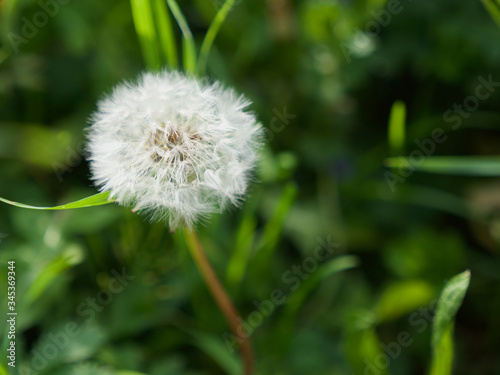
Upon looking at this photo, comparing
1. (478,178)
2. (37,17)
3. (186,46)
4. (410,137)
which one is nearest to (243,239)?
(186,46)

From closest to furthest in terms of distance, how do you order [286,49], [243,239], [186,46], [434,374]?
1. [434,374]
2. [186,46]
3. [243,239]
4. [286,49]

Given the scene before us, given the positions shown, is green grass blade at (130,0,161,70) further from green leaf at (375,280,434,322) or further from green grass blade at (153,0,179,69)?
green leaf at (375,280,434,322)

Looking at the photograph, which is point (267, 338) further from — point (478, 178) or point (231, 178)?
point (478, 178)

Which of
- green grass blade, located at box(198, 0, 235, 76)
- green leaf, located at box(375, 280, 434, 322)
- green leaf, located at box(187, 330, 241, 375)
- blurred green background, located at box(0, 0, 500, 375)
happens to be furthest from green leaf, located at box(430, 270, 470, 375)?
green grass blade, located at box(198, 0, 235, 76)

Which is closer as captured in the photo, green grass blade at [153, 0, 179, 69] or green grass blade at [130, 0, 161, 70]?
green grass blade at [130, 0, 161, 70]

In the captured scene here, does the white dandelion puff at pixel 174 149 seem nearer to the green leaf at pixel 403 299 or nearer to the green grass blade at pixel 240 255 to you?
the green grass blade at pixel 240 255

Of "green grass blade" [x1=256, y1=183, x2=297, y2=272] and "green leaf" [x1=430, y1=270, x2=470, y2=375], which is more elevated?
"green grass blade" [x1=256, y1=183, x2=297, y2=272]
